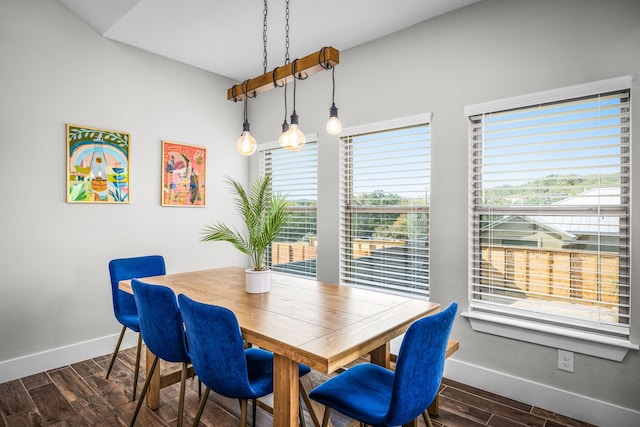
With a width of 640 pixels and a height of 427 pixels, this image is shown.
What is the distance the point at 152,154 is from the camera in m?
3.51

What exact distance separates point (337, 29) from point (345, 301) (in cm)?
227

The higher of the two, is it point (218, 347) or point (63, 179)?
point (63, 179)

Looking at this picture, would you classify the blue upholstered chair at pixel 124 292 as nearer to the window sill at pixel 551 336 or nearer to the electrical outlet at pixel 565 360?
the window sill at pixel 551 336

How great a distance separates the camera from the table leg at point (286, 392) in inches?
57.9

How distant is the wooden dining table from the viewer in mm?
1396

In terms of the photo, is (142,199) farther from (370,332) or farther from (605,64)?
(605,64)

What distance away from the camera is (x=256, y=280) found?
2215mm

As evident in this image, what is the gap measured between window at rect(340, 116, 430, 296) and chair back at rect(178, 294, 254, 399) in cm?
184

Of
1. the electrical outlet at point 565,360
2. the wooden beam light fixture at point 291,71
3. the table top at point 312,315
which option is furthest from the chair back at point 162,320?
the electrical outlet at point 565,360

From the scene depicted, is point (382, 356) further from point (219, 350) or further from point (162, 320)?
point (162, 320)

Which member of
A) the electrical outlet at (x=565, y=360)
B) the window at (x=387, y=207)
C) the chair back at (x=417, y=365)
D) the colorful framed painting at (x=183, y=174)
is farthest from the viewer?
the colorful framed painting at (x=183, y=174)

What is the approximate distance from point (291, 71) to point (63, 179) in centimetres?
224

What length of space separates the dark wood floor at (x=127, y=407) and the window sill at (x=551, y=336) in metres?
0.44

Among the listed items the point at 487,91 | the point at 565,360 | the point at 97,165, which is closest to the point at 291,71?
the point at 487,91
